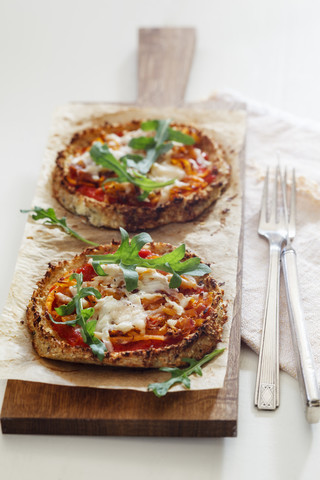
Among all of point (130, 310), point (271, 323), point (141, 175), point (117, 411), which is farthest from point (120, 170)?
point (117, 411)

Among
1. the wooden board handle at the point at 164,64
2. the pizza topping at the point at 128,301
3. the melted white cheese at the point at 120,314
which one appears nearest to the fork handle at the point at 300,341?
the pizza topping at the point at 128,301

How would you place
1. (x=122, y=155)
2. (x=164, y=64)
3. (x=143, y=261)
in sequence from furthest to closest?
(x=164, y=64)
(x=122, y=155)
(x=143, y=261)

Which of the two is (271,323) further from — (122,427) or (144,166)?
(144,166)

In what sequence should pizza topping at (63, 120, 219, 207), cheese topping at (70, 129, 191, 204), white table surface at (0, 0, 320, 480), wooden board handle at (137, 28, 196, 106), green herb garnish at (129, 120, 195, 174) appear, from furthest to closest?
wooden board handle at (137, 28, 196, 106), green herb garnish at (129, 120, 195, 174), cheese topping at (70, 129, 191, 204), pizza topping at (63, 120, 219, 207), white table surface at (0, 0, 320, 480)

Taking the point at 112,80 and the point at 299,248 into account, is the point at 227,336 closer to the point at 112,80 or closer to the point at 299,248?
the point at 299,248

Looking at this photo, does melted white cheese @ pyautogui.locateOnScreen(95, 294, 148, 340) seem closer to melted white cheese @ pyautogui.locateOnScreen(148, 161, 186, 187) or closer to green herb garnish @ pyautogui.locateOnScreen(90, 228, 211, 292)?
green herb garnish @ pyautogui.locateOnScreen(90, 228, 211, 292)

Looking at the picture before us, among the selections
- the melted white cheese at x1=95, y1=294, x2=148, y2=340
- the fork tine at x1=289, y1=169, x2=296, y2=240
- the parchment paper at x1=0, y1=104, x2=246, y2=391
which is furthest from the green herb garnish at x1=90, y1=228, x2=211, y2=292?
the fork tine at x1=289, y1=169, x2=296, y2=240
